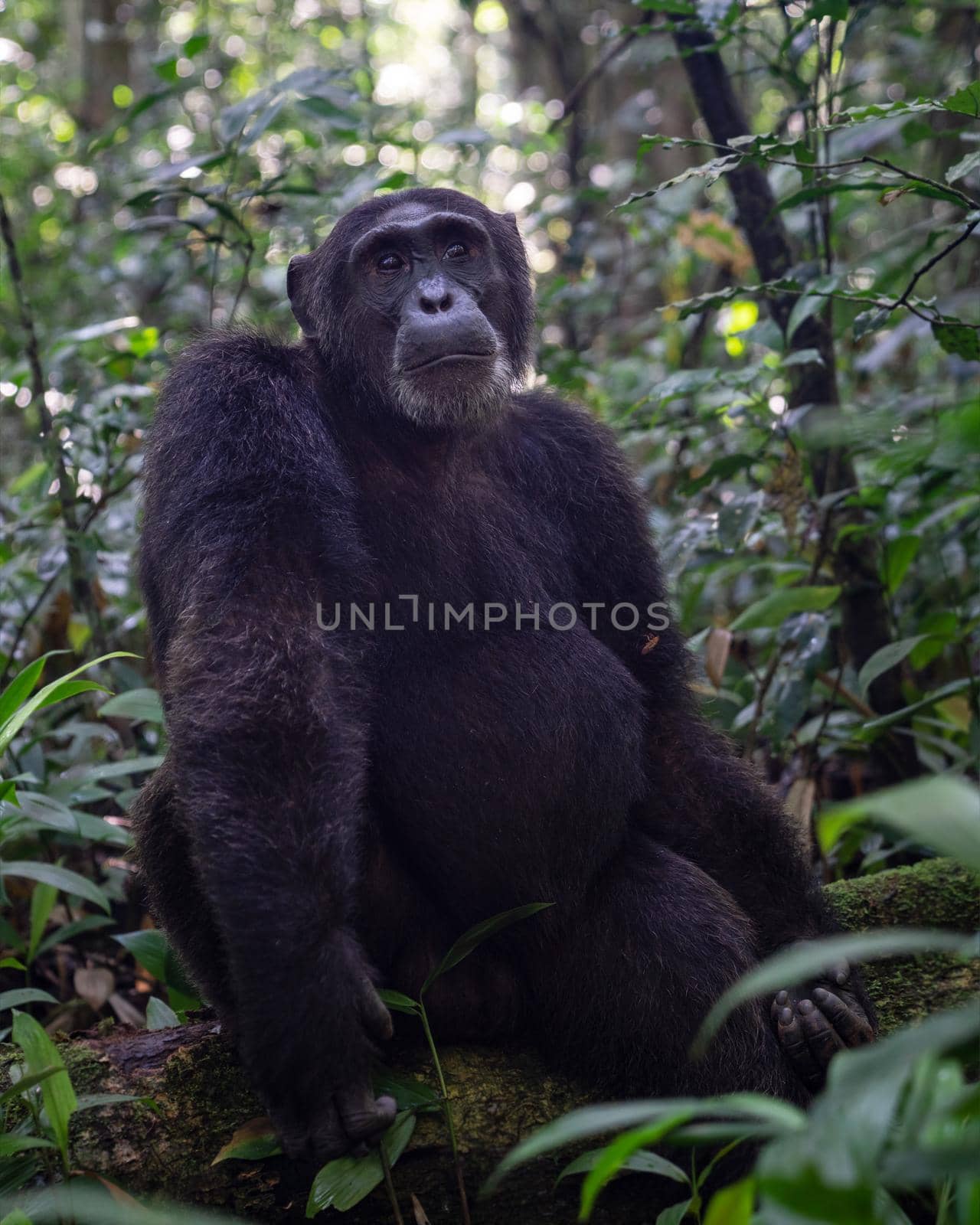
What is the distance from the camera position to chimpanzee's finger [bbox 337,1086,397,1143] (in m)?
2.68

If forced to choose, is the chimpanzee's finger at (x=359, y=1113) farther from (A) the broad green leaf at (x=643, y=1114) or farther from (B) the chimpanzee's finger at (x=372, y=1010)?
(A) the broad green leaf at (x=643, y=1114)

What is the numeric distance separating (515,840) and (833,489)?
2672 millimetres

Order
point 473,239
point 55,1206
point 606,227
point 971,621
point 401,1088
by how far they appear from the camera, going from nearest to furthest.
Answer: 1. point 55,1206
2. point 401,1088
3. point 473,239
4. point 971,621
5. point 606,227

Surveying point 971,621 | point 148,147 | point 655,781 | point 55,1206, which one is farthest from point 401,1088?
point 148,147

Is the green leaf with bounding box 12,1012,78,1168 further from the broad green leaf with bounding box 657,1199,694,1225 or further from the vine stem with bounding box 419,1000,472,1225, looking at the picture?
the broad green leaf with bounding box 657,1199,694,1225

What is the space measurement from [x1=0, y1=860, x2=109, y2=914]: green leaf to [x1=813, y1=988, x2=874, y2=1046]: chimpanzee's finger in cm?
245

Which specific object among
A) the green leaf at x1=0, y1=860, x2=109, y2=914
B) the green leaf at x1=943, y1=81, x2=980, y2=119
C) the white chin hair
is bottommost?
the green leaf at x1=0, y1=860, x2=109, y2=914

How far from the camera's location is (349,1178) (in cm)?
273

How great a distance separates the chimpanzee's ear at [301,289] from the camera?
4.29m

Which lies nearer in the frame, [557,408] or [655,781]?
[655,781]

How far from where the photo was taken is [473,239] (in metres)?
4.26

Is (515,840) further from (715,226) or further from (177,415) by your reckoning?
(715,226)

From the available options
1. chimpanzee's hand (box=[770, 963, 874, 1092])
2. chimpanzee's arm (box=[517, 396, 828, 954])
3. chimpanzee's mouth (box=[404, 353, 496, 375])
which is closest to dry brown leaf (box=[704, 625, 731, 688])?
chimpanzee's arm (box=[517, 396, 828, 954])

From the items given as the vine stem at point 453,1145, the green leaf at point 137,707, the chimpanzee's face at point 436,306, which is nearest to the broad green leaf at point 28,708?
the green leaf at point 137,707
